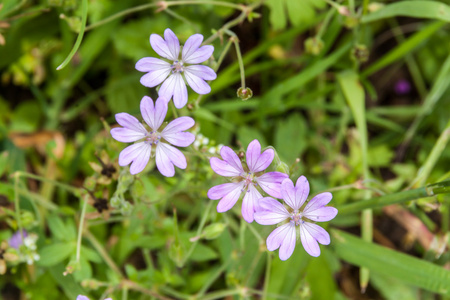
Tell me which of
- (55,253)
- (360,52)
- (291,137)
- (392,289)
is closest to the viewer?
(55,253)

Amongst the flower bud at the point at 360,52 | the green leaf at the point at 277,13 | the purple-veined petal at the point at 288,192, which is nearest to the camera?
the purple-veined petal at the point at 288,192

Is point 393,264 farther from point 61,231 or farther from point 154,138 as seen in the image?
point 61,231

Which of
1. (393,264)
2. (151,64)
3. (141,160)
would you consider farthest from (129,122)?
(393,264)

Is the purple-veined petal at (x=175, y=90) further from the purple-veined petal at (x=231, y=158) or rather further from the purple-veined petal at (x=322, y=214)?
the purple-veined petal at (x=322, y=214)

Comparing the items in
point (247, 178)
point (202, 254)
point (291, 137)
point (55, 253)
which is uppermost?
point (291, 137)

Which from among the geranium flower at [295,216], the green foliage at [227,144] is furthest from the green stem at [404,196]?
the geranium flower at [295,216]
